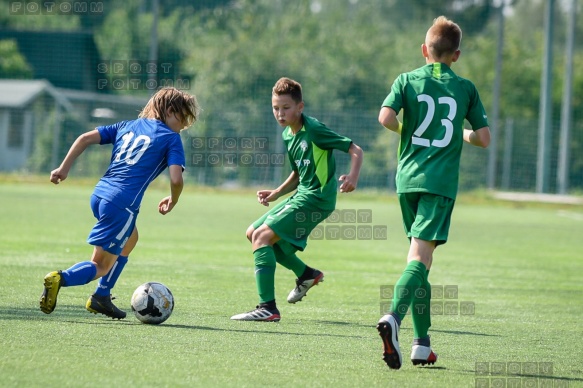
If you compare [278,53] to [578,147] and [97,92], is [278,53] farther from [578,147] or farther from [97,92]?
[578,147]

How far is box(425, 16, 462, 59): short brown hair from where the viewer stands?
235 inches

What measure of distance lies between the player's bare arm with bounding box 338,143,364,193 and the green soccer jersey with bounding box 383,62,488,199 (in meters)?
0.73

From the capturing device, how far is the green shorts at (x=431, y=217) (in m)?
5.73

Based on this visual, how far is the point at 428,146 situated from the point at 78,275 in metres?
2.41

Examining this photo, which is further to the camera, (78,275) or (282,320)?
(282,320)

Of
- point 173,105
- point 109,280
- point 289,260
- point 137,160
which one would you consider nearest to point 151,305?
point 109,280

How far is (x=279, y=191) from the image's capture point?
7871mm

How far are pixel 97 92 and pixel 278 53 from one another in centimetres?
923

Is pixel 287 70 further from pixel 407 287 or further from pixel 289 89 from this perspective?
pixel 407 287

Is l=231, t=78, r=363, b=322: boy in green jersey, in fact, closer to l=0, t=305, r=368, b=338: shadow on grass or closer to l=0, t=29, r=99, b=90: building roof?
l=0, t=305, r=368, b=338: shadow on grass

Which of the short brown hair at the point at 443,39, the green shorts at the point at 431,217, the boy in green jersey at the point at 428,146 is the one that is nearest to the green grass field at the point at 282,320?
the boy in green jersey at the point at 428,146

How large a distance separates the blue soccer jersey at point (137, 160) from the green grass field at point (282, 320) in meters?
0.85

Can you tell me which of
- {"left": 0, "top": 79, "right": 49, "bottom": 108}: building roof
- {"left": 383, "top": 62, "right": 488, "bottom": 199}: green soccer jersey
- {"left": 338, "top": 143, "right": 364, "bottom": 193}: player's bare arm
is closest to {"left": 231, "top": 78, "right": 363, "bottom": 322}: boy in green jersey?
{"left": 338, "top": 143, "right": 364, "bottom": 193}: player's bare arm

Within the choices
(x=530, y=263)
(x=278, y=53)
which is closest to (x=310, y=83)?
(x=278, y=53)
